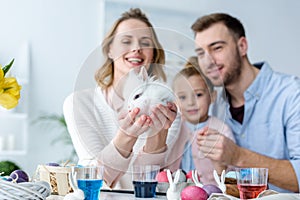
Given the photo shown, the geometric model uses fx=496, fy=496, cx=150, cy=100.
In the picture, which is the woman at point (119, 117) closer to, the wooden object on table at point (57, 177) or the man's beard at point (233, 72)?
the wooden object on table at point (57, 177)

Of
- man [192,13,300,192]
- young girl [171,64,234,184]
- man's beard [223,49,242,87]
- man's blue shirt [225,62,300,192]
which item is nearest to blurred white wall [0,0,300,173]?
man [192,13,300,192]

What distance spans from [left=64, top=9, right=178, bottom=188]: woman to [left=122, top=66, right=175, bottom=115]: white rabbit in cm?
2

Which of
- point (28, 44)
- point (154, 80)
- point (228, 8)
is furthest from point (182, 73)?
point (228, 8)

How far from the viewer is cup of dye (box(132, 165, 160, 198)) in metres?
1.22

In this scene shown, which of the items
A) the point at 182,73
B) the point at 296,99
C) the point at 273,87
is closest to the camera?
the point at 182,73

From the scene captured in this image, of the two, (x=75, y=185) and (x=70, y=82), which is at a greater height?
(x=70, y=82)

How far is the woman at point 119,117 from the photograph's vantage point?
1423mm

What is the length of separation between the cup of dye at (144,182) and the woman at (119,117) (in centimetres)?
16

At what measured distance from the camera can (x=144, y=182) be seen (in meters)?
1.22

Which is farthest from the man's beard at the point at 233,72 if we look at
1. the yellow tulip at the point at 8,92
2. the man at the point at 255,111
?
the yellow tulip at the point at 8,92

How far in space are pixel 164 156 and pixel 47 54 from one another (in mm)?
1802

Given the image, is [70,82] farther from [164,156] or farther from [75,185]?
[75,185]

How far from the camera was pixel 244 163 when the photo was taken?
2.29m

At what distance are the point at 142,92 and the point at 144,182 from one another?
33 centimetres
